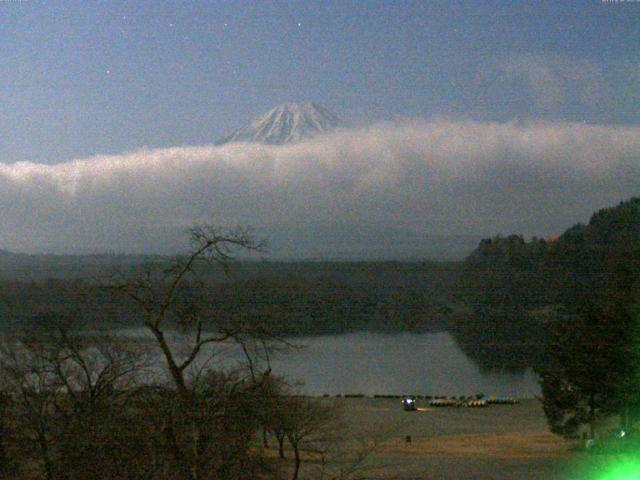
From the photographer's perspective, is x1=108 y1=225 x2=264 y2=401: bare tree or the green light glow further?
the green light glow

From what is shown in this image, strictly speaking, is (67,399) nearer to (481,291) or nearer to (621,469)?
(621,469)

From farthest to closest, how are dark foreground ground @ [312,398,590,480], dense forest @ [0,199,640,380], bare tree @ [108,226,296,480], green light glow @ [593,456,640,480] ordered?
1. dense forest @ [0,199,640,380]
2. dark foreground ground @ [312,398,590,480]
3. green light glow @ [593,456,640,480]
4. bare tree @ [108,226,296,480]

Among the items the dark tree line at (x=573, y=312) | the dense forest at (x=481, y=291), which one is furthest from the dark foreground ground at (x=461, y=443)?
the dense forest at (x=481, y=291)

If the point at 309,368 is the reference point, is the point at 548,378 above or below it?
above

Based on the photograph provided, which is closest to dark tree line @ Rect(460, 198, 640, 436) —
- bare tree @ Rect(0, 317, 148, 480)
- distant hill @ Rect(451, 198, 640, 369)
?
distant hill @ Rect(451, 198, 640, 369)

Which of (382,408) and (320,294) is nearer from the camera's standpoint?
(382,408)

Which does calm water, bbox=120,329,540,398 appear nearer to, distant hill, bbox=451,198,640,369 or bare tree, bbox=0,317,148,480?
distant hill, bbox=451,198,640,369

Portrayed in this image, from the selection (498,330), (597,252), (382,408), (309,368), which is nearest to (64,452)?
(382,408)

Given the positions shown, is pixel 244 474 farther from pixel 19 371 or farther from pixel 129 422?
pixel 19 371

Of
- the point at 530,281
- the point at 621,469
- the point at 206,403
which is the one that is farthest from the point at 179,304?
the point at 530,281
